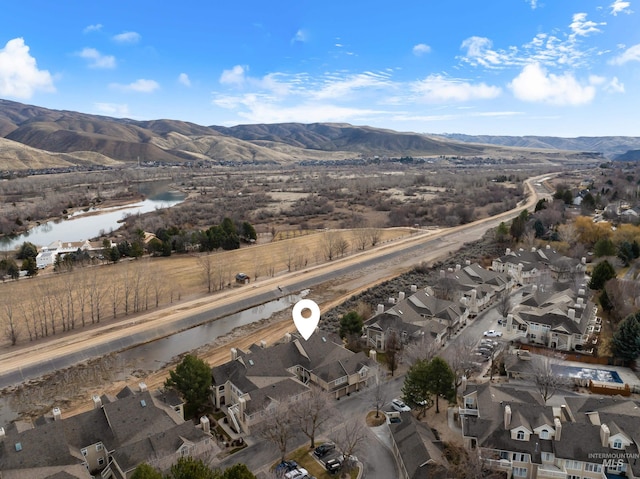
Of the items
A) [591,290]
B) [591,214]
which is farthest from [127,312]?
[591,214]

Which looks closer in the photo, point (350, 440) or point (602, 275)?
point (350, 440)

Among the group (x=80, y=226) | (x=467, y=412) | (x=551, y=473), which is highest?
(x=467, y=412)

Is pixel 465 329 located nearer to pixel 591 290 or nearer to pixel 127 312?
pixel 591 290

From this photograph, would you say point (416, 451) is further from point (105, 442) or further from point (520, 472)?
point (105, 442)

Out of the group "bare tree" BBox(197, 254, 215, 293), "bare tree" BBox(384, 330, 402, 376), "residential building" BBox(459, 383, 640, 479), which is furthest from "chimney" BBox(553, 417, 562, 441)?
"bare tree" BBox(197, 254, 215, 293)

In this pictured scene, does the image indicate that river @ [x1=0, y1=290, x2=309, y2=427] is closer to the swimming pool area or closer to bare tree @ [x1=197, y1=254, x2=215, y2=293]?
bare tree @ [x1=197, y1=254, x2=215, y2=293]

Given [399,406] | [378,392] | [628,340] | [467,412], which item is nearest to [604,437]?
[467,412]

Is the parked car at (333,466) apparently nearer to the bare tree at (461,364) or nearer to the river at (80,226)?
the bare tree at (461,364)

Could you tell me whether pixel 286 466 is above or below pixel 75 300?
above
